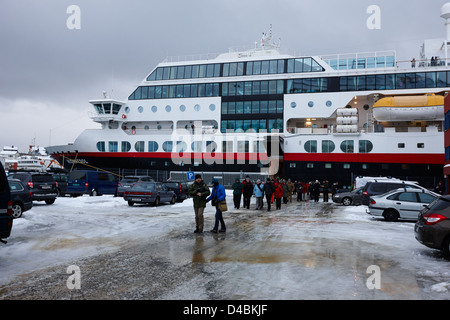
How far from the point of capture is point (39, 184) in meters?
17.2

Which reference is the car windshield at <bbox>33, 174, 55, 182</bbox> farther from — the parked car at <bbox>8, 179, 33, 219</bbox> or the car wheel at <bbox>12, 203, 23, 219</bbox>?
the car wheel at <bbox>12, 203, 23, 219</bbox>

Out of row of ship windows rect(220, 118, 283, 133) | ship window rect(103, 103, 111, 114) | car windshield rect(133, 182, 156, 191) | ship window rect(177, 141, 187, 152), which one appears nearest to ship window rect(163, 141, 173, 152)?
ship window rect(177, 141, 187, 152)

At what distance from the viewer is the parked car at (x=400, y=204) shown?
13.7 metres

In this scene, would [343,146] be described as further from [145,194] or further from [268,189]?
[145,194]

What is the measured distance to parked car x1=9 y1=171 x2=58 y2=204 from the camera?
16984 mm

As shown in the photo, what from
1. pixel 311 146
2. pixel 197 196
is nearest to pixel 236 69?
pixel 311 146

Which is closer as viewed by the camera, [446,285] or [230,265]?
[446,285]

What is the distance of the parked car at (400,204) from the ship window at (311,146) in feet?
62.3

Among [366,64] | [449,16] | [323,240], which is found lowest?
[323,240]

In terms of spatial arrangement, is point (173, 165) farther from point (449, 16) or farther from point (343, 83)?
point (449, 16)

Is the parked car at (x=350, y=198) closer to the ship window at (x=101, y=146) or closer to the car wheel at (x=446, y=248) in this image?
the car wheel at (x=446, y=248)
